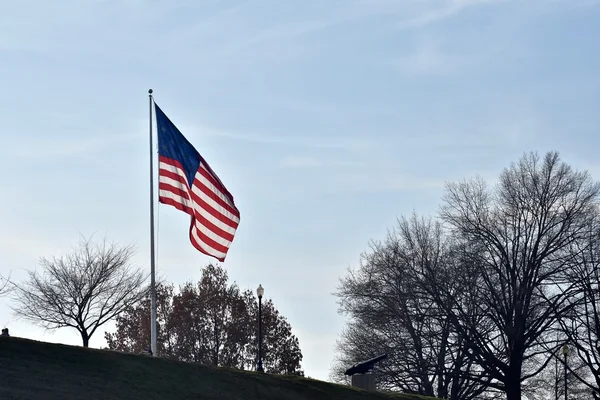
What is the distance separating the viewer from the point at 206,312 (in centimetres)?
6500

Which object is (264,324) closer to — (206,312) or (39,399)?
(206,312)

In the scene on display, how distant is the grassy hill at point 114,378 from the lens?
A: 23750 millimetres

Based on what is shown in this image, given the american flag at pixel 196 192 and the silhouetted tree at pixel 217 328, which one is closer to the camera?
the american flag at pixel 196 192

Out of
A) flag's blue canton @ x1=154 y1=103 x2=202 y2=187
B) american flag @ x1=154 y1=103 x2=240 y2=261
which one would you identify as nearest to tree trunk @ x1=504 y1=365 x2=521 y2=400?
american flag @ x1=154 y1=103 x2=240 y2=261

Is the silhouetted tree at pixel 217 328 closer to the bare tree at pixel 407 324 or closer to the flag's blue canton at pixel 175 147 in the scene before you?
the bare tree at pixel 407 324

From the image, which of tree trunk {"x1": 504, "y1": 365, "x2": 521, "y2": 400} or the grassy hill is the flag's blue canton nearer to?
the grassy hill

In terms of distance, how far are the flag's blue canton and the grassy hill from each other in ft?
17.3

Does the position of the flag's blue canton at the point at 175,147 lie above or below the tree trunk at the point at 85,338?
above

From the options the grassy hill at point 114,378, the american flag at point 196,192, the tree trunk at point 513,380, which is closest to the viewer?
the grassy hill at point 114,378

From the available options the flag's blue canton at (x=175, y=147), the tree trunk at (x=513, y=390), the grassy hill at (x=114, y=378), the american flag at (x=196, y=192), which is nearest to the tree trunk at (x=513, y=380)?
the tree trunk at (x=513, y=390)

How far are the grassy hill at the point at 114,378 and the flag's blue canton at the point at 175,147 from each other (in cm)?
528

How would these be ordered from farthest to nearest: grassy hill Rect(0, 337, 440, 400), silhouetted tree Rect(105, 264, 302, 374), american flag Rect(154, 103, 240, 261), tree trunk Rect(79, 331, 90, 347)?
silhouetted tree Rect(105, 264, 302, 374) < tree trunk Rect(79, 331, 90, 347) < american flag Rect(154, 103, 240, 261) < grassy hill Rect(0, 337, 440, 400)

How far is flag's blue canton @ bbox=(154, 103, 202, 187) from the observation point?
90.8 ft

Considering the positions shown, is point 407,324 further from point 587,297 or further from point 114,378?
point 114,378
